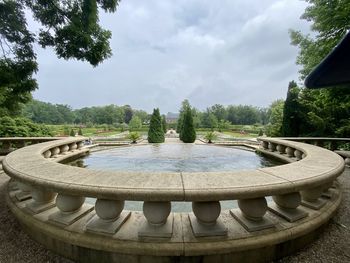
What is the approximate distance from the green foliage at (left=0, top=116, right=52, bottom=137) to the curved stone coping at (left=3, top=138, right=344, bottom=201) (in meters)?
11.2

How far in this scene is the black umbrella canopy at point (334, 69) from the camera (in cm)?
127

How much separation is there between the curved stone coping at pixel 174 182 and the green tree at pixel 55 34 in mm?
4809

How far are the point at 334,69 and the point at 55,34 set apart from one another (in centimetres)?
700

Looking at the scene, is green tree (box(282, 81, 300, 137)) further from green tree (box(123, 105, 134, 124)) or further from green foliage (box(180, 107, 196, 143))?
green tree (box(123, 105, 134, 124))

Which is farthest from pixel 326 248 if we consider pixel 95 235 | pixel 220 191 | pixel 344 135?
pixel 344 135

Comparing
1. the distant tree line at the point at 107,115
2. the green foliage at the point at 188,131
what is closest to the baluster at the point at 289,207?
the green foliage at the point at 188,131

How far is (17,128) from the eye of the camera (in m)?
11.3

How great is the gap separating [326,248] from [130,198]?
203 centimetres

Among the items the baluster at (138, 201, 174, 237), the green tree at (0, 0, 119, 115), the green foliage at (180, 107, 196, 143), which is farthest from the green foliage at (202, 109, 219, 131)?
the baluster at (138, 201, 174, 237)

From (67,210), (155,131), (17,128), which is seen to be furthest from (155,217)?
(155,131)

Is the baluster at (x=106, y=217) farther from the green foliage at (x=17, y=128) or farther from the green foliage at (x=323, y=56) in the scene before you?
the green foliage at (x=17, y=128)

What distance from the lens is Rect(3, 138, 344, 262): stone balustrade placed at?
66.9 inches

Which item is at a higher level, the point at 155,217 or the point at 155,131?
the point at 155,217

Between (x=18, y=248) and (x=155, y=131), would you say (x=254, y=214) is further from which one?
(x=155, y=131)
